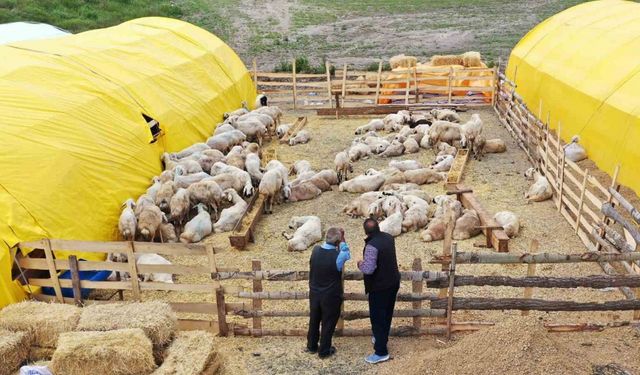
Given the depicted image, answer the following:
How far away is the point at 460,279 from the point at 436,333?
930 mm

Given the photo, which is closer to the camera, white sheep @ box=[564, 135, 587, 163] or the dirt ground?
the dirt ground

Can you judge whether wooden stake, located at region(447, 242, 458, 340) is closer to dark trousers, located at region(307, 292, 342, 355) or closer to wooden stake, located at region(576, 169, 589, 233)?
dark trousers, located at region(307, 292, 342, 355)

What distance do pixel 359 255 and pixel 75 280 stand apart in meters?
5.08

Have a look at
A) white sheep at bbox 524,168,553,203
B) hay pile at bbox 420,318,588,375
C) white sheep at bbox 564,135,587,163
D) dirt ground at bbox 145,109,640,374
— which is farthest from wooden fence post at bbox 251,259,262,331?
white sheep at bbox 564,135,587,163

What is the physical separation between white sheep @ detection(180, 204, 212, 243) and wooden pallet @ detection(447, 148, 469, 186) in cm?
600

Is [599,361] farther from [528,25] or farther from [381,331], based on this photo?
[528,25]

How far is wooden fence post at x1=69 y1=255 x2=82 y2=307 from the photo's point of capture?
8.54 m

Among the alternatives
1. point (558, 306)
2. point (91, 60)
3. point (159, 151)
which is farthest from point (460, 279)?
point (91, 60)

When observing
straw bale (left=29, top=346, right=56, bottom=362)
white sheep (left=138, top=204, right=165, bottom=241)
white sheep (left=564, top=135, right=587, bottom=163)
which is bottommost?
straw bale (left=29, top=346, right=56, bottom=362)

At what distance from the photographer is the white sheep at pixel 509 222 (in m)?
11.2

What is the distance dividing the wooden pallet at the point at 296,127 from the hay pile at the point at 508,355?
42.8 feet

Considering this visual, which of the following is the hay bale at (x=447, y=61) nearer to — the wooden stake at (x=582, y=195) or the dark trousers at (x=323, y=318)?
the wooden stake at (x=582, y=195)

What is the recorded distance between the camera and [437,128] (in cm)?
1725

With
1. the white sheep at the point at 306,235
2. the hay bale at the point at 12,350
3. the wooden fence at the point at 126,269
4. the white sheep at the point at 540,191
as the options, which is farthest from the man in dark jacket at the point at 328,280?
the white sheep at the point at 540,191
